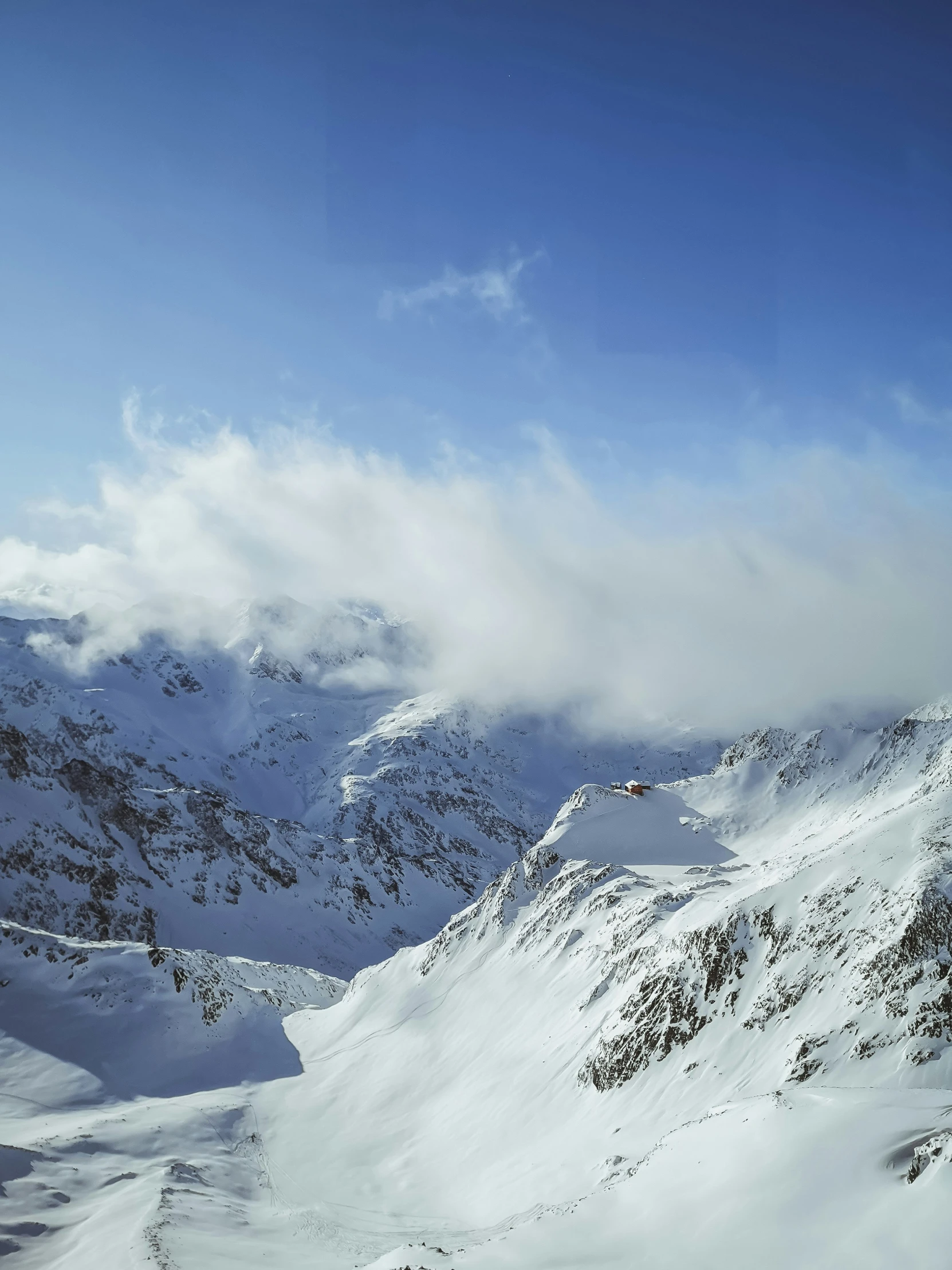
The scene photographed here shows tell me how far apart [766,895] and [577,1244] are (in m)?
29.9

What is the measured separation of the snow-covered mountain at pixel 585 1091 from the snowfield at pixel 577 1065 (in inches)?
7.8

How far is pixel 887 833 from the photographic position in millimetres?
53375

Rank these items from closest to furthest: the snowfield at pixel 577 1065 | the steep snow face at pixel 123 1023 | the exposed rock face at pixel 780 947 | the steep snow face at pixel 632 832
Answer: the snowfield at pixel 577 1065
the exposed rock face at pixel 780 947
the steep snow face at pixel 123 1023
the steep snow face at pixel 632 832

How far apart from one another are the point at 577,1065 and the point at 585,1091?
307 cm

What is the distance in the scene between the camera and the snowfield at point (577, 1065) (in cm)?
2908

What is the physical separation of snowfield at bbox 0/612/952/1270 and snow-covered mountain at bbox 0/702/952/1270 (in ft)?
0.65

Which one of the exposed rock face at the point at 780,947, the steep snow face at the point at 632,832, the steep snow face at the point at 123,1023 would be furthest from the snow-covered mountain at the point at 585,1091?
the steep snow face at the point at 632,832

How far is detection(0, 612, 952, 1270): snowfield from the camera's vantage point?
29.1 m

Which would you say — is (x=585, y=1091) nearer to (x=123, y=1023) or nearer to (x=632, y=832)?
(x=632, y=832)

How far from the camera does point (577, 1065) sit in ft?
187

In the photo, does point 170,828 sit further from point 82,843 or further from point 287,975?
point 287,975

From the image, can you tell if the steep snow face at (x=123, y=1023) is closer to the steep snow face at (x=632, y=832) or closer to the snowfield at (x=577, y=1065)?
the snowfield at (x=577, y=1065)

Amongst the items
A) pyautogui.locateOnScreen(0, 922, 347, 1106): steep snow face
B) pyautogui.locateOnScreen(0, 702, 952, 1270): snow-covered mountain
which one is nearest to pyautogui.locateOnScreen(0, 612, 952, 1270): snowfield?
pyautogui.locateOnScreen(0, 702, 952, 1270): snow-covered mountain

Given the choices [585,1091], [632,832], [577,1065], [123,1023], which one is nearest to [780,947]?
[585,1091]
